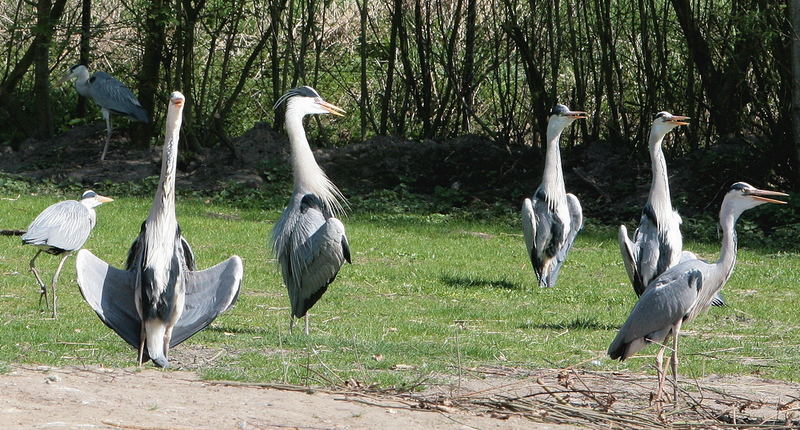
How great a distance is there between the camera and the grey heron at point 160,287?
624 centimetres

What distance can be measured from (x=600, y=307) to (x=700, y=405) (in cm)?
416

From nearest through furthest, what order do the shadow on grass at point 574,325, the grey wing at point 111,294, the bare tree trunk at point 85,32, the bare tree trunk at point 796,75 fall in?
the grey wing at point 111,294, the shadow on grass at point 574,325, the bare tree trunk at point 796,75, the bare tree trunk at point 85,32

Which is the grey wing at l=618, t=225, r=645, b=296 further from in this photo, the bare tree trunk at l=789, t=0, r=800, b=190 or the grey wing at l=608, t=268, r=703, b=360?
the bare tree trunk at l=789, t=0, r=800, b=190

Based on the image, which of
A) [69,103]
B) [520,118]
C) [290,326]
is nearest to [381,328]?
[290,326]

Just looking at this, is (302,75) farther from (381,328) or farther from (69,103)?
(381,328)

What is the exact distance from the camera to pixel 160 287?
20.6 feet

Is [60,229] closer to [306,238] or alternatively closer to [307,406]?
[306,238]

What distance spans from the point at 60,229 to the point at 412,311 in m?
2.98

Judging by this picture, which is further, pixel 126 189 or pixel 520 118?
pixel 520 118

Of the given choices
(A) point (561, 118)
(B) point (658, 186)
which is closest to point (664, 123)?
(B) point (658, 186)

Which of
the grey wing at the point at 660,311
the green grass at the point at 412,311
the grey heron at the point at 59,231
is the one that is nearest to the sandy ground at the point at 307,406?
the green grass at the point at 412,311

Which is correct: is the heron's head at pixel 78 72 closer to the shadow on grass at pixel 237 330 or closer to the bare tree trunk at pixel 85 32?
the bare tree trunk at pixel 85 32

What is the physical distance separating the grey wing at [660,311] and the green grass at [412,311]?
223mm

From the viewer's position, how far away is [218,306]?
6.41m
